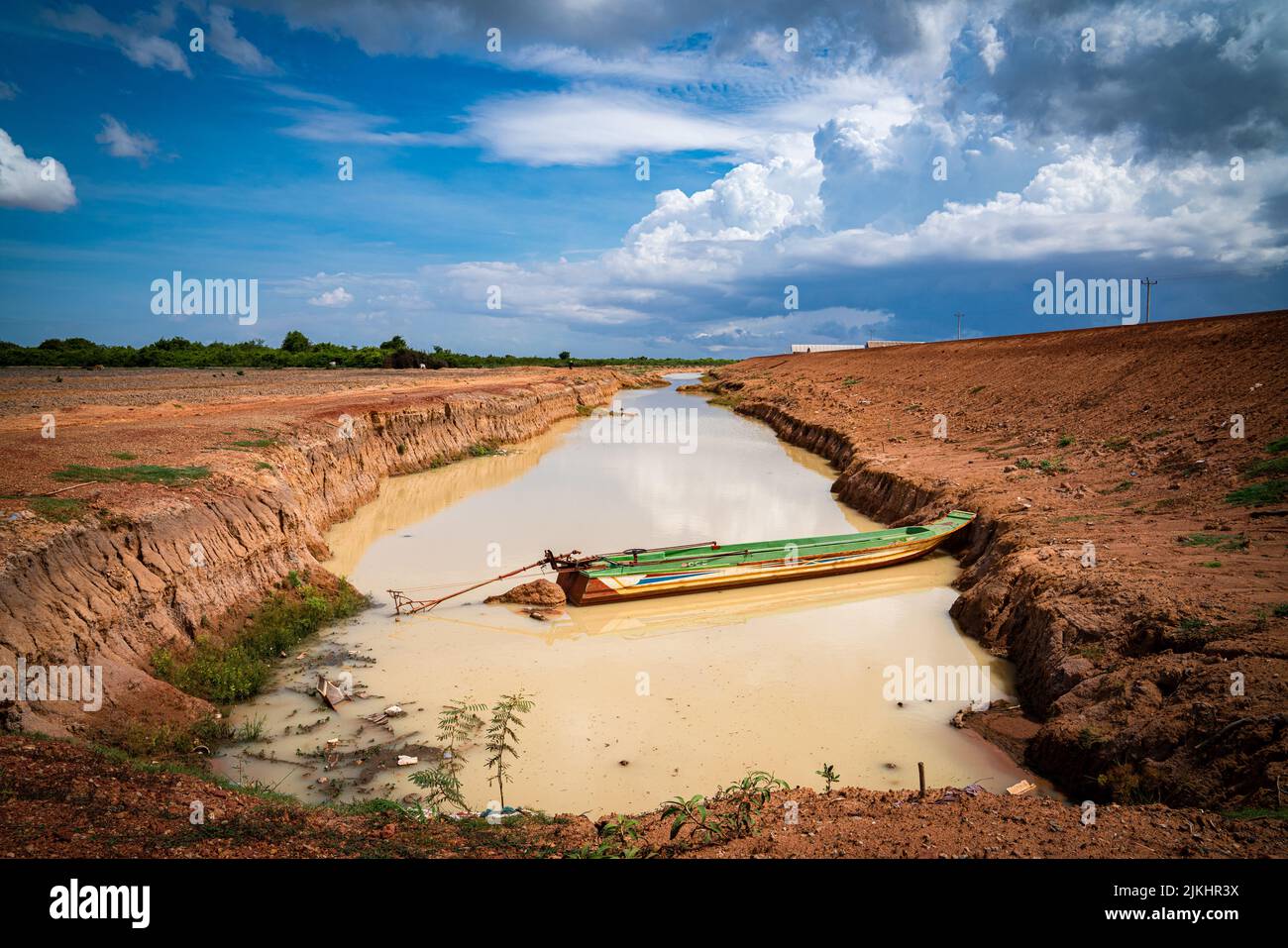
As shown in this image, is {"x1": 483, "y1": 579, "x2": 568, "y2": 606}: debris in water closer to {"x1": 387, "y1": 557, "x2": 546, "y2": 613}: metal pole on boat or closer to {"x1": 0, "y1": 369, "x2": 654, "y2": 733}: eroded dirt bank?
{"x1": 387, "y1": 557, "x2": 546, "y2": 613}: metal pole on boat

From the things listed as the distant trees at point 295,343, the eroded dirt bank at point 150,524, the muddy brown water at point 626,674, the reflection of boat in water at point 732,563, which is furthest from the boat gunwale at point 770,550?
the distant trees at point 295,343

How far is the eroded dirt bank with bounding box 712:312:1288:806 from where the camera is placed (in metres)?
6.33

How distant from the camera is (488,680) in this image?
984cm

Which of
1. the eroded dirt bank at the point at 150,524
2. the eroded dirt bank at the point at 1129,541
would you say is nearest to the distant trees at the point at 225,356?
the eroded dirt bank at the point at 150,524

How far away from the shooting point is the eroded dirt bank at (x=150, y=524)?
24.6 ft

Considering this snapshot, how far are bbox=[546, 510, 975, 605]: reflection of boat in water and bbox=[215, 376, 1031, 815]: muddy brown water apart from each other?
11.3 inches

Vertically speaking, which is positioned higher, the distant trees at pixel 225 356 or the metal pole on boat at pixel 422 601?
the distant trees at pixel 225 356

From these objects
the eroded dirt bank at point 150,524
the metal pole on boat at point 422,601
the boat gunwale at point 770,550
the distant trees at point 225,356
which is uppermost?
the distant trees at point 225,356

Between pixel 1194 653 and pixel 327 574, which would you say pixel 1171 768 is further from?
pixel 327 574

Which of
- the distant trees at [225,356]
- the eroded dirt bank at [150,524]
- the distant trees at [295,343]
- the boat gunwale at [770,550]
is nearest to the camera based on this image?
the eroded dirt bank at [150,524]

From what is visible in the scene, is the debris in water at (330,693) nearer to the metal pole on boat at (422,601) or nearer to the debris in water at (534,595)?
the metal pole on boat at (422,601)

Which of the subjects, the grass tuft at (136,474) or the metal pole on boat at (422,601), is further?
the metal pole on boat at (422,601)

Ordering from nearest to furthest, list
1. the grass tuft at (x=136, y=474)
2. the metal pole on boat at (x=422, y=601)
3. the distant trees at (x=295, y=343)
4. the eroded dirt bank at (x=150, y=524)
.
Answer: the eroded dirt bank at (x=150, y=524)
the grass tuft at (x=136, y=474)
the metal pole on boat at (x=422, y=601)
the distant trees at (x=295, y=343)

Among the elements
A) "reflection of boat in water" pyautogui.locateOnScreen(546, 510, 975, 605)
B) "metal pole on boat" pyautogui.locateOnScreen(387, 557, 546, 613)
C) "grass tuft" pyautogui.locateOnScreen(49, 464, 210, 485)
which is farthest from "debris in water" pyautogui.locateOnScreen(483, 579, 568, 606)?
"grass tuft" pyautogui.locateOnScreen(49, 464, 210, 485)
